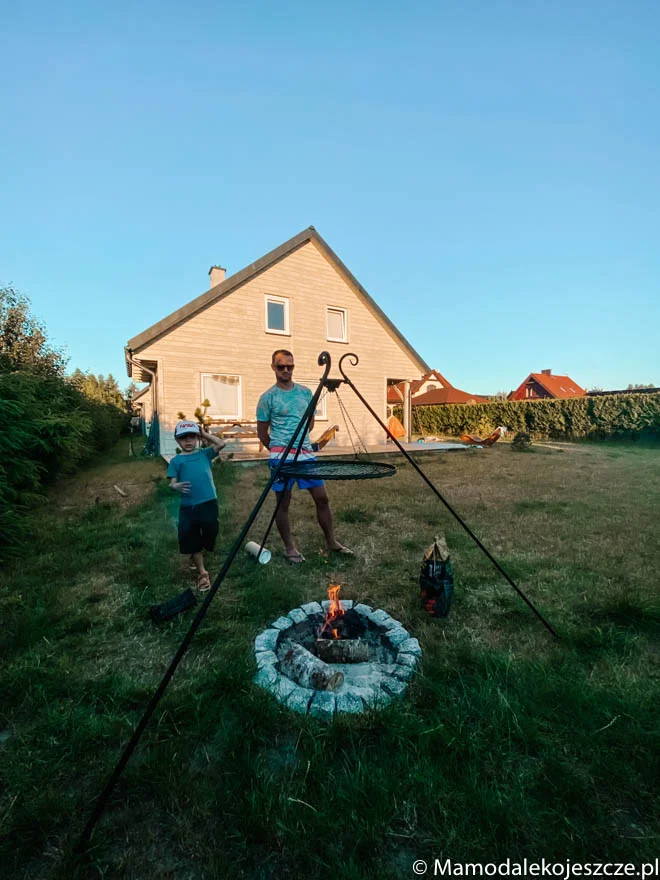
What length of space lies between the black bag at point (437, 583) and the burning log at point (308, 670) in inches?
40.6

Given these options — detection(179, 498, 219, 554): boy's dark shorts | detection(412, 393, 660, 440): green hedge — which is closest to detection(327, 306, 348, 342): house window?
detection(412, 393, 660, 440): green hedge

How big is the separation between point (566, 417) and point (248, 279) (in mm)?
16661

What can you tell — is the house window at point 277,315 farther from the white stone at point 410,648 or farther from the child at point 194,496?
the white stone at point 410,648

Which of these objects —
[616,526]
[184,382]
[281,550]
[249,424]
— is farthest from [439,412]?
[281,550]

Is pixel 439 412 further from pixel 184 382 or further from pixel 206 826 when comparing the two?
pixel 206 826

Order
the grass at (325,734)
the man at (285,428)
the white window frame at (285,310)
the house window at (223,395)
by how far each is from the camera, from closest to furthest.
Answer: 1. the grass at (325,734)
2. the man at (285,428)
3. the house window at (223,395)
4. the white window frame at (285,310)

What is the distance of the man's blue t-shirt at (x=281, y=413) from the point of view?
12.6 ft

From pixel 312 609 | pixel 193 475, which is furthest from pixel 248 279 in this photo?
pixel 312 609

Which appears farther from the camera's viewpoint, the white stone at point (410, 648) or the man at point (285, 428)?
the man at point (285, 428)

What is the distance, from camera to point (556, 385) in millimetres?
44438

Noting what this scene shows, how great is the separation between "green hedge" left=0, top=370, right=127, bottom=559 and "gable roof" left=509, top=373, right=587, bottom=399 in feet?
145

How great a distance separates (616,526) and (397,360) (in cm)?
1201

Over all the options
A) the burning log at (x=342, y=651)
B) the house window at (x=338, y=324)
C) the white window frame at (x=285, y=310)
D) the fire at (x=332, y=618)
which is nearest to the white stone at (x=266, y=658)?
the burning log at (x=342, y=651)

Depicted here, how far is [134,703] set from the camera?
2049 millimetres
